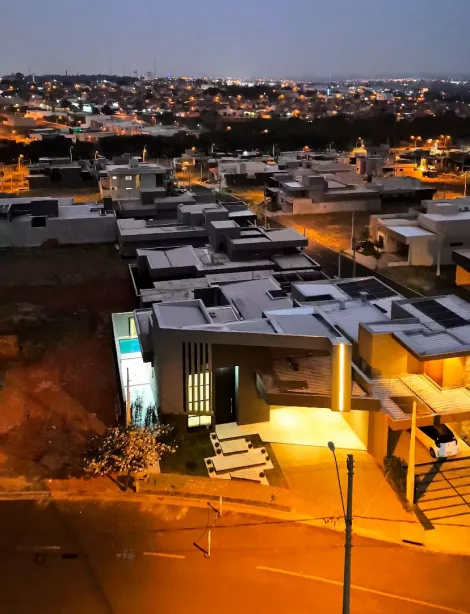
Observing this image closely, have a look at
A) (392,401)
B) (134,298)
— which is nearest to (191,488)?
(392,401)

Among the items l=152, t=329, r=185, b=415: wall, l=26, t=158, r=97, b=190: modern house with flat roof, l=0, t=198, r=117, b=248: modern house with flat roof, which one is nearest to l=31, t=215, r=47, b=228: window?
l=0, t=198, r=117, b=248: modern house with flat roof

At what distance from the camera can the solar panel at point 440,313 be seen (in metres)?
14.6

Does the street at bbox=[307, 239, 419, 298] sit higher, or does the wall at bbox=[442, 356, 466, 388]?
the wall at bbox=[442, 356, 466, 388]

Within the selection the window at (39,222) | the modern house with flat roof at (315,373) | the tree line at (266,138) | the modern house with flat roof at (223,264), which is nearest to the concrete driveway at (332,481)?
the modern house with flat roof at (315,373)

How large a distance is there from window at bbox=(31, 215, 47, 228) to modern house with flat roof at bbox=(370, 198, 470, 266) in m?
18.7

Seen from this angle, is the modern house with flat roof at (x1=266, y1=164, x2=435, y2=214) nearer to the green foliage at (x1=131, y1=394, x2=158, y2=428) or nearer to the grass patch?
the green foliage at (x1=131, y1=394, x2=158, y2=428)

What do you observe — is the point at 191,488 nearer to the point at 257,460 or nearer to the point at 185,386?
the point at 257,460

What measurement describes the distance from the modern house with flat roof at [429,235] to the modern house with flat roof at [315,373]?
605 inches

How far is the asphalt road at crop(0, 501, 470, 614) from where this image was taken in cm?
940

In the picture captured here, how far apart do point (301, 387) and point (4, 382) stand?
28.8 feet

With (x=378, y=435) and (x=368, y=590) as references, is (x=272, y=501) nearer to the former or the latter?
(x=368, y=590)

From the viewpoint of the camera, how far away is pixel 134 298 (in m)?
25.4

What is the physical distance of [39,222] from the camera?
Answer: 35.2m

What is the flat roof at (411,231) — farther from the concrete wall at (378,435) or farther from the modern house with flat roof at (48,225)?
the concrete wall at (378,435)
